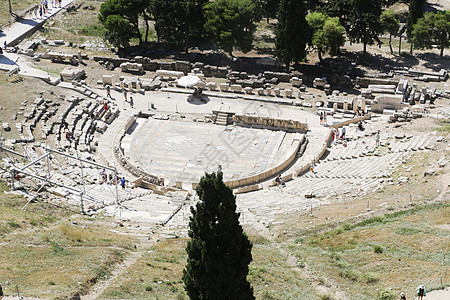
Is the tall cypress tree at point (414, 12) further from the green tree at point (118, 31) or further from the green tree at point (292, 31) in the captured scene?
the green tree at point (118, 31)

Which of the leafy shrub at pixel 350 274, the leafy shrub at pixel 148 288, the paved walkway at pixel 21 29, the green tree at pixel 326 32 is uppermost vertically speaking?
the green tree at pixel 326 32

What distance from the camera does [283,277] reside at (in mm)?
34094

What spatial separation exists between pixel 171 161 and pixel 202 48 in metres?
29.0

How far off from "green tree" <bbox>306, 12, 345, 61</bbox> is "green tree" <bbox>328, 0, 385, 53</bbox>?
2501 millimetres

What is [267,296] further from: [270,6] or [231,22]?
[270,6]

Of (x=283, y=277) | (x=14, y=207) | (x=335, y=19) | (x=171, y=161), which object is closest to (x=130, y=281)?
(x=283, y=277)

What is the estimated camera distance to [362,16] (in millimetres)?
72938

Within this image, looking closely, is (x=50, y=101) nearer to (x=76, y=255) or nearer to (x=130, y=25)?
(x=130, y=25)

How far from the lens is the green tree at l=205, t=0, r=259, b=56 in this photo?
72.7 metres

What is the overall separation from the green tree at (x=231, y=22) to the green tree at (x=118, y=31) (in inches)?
374

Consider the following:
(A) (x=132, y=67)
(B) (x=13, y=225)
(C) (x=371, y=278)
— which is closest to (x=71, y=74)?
(A) (x=132, y=67)

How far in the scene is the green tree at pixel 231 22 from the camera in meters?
72.7

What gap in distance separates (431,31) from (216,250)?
55.9 m

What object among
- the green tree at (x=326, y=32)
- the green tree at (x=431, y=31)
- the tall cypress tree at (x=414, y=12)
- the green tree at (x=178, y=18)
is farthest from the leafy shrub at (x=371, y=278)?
the tall cypress tree at (x=414, y=12)
